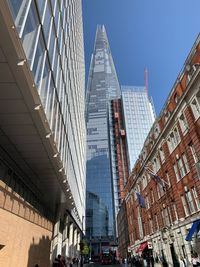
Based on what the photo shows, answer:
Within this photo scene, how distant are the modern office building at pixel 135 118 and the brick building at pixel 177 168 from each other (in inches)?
3443

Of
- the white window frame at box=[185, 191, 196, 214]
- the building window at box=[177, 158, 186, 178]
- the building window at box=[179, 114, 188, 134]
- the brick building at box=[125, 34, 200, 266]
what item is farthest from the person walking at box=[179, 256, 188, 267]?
the building window at box=[179, 114, 188, 134]

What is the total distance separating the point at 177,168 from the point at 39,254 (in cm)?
1616

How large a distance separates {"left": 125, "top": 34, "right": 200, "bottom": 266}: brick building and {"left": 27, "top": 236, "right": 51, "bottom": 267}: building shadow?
13.1 meters

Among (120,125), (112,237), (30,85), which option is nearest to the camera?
(30,85)

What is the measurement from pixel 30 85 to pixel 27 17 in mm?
3069

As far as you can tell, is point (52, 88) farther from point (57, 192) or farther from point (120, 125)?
point (120, 125)

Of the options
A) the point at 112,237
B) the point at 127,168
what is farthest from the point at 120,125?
the point at 112,237

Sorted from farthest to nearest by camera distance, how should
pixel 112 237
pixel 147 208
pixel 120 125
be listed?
pixel 120 125 < pixel 112 237 < pixel 147 208

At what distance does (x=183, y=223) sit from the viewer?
74.7 feet

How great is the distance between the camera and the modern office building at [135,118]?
125m

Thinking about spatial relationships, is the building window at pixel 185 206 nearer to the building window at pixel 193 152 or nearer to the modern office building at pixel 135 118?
the building window at pixel 193 152

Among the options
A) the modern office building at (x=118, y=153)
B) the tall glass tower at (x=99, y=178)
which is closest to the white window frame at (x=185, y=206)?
the modern office building at (x=118, y=153)

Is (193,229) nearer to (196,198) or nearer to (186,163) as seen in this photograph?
(196,198)

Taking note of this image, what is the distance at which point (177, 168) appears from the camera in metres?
24.8
